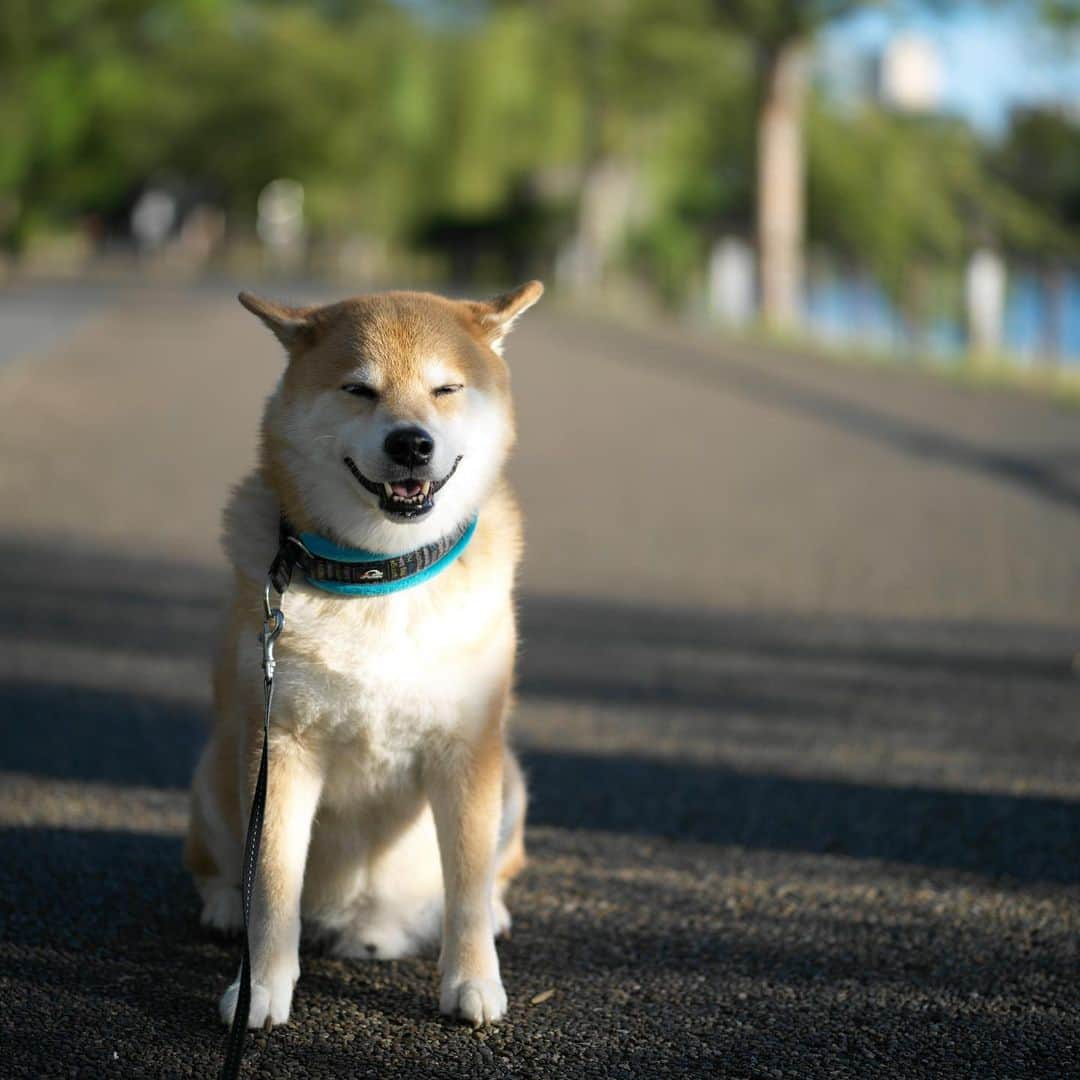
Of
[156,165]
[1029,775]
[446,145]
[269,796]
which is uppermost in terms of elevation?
[269,796]

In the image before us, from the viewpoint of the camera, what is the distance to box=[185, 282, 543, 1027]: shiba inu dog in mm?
3137

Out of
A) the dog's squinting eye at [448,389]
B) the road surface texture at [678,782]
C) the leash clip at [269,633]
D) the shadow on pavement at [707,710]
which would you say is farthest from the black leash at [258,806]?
the shadow on pavement at [707,710]

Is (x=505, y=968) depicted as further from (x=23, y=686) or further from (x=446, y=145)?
(x=446, y=145)

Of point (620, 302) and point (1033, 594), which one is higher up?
point (1033, 594)

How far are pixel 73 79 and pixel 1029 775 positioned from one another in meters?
42.6

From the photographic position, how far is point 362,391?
3.19 meters

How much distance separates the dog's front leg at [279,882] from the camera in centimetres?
316

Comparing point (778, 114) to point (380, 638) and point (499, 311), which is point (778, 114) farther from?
point (380, 638)

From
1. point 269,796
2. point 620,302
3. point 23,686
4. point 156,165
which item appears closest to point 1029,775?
point 269,796

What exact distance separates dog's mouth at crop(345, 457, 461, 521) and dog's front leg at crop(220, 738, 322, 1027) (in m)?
0.52

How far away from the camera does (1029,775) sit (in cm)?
498

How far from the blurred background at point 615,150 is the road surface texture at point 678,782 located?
1165 cm

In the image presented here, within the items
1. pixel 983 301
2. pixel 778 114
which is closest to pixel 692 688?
pixel 983 301

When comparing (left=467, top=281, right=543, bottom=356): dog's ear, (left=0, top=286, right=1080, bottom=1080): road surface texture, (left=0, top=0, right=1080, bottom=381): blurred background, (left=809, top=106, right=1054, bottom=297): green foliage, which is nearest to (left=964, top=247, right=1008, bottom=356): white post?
(left=0, top=0, right=1080, bottom=381): blurred background
